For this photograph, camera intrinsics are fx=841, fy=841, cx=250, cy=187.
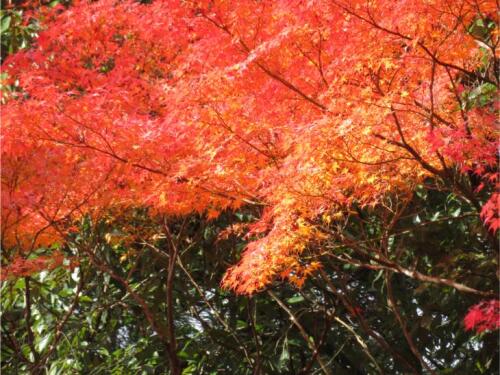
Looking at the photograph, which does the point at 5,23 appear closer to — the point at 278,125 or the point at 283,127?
the point at 278,125

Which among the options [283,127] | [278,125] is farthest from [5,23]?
[283,127]

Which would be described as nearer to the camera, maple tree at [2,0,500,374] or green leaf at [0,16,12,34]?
maple tree at [2,0,500,374]

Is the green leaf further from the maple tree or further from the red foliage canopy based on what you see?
the red foliage canopy

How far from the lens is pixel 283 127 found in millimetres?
4605

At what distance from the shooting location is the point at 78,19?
254 inches

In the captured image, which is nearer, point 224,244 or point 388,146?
point 388,146

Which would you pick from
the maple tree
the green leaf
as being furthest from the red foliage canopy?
the green leaf

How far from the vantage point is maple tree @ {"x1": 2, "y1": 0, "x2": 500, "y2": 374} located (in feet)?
13.5

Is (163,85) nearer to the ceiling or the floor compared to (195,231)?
nearer to the ceiling

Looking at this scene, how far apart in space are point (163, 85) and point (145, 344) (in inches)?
104

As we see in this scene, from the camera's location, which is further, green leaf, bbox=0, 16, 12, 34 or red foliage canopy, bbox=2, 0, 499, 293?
green leaf, bbox=0, 16, 12, 34

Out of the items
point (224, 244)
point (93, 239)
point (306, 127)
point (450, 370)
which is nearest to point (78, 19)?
point (93, 239)

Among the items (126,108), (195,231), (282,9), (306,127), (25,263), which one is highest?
(282,9)

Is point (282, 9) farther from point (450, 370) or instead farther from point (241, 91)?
point (450, 370)
